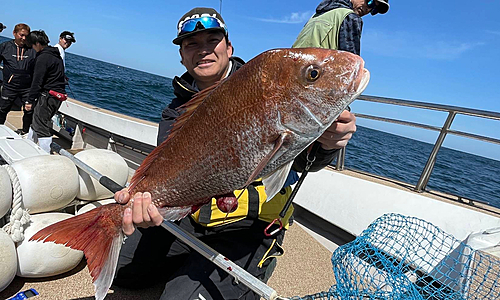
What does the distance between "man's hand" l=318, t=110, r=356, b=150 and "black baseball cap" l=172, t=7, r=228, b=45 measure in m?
1.09

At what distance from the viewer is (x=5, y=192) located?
7.51 ft

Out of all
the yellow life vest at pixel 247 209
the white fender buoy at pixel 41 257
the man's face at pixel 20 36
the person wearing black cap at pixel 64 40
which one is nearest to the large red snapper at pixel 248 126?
the yellow life vest at pixel 247 209

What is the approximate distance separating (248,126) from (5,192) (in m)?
2.17

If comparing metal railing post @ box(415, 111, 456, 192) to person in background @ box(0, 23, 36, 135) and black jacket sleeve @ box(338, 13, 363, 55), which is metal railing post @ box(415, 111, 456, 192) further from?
person in background @ box(0, 23, 36, 135)

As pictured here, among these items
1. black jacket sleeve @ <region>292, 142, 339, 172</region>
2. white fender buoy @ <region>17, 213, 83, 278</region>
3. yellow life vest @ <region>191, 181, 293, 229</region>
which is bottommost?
white fender buoy @ <region>17, 213, 83, 278</region>

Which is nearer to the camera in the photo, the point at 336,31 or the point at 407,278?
the point at 407,278

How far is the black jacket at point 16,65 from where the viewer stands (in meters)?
6.23

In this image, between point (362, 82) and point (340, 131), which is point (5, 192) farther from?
point (362, 82)

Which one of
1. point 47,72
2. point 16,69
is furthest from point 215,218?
point 16,69

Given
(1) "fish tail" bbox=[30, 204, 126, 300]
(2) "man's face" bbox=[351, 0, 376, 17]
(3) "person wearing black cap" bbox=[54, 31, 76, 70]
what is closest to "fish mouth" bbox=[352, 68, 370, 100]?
(1) "fish tail" bbox=[30, 204, 126, 300]

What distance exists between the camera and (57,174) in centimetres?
268

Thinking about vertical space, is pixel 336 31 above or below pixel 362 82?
above

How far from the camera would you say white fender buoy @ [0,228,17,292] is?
2.00m

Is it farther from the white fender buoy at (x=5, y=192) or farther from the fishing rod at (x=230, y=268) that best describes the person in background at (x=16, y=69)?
the fishing rod at (x=230, y=268)
